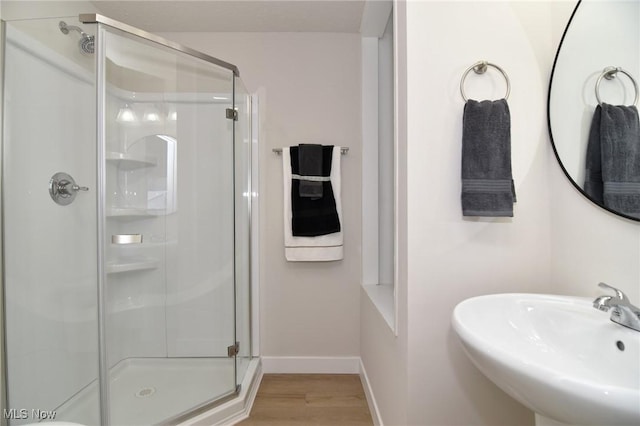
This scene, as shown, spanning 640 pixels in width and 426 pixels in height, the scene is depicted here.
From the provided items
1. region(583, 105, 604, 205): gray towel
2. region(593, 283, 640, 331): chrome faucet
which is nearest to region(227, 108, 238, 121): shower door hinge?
region(583, 105, 604, 205): gray towel

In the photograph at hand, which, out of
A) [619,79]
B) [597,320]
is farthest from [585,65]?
Answer: [597,320]

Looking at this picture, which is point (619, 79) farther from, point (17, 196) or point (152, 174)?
point (17, 196)

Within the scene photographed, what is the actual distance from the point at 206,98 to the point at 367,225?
1215mm

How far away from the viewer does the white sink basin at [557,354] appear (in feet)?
1.39

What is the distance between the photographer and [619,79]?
29.5 inches

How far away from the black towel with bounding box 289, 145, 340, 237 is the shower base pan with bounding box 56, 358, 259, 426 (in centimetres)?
87

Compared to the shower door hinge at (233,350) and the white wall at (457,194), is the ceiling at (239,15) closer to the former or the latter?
the white wall at (457,194)

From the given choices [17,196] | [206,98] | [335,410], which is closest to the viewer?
[17,196]

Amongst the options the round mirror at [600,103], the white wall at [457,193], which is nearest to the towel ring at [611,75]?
the round mirror at [600,103]

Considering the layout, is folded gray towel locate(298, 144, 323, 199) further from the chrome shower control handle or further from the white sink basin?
the white sink basin

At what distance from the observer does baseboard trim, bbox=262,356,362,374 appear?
6.41ft

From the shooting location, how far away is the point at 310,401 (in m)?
1.64

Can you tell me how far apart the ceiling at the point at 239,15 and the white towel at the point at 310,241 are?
80cm

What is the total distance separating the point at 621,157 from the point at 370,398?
4.88ft
